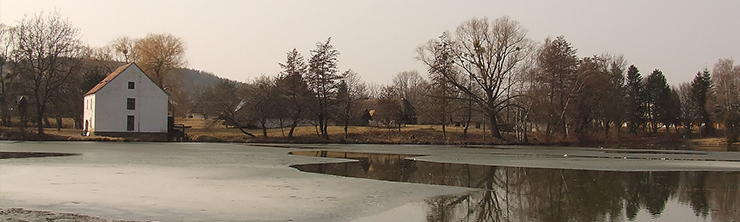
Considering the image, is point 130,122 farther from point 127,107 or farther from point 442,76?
point 442,76

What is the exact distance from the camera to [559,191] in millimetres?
15633

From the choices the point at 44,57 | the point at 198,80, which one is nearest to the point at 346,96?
the point at 44,57

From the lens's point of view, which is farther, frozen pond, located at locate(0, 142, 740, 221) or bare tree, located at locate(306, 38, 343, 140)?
bare tree, located at locate(306, 38, 343, 140)

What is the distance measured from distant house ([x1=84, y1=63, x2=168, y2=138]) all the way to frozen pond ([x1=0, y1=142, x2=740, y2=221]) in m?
29.4

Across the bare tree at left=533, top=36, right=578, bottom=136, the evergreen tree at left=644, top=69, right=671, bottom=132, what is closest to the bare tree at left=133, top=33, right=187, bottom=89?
the bare tree at left=533, top=36, right=578, bottom=136

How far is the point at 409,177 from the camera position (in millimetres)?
18797

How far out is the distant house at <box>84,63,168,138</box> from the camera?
48.4 metres

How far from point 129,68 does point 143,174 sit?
37.1 m

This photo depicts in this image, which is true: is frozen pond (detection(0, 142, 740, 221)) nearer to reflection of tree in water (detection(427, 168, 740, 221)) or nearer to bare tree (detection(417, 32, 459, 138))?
reflection of tree in water (detection(427, 168, 740, 221))

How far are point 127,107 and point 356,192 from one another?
41.3m

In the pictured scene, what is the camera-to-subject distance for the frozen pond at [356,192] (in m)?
11.2

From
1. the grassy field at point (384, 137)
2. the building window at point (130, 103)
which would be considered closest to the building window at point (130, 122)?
the building window at point (130, 103)

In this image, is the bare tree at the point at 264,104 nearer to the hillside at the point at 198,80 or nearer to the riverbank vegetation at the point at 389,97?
the riverbank vegetation at the point at 389,97

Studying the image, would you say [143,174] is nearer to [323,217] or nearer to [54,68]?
[323,217]
